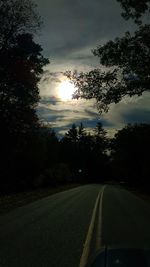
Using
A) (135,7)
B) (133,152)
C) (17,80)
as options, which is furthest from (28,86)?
(133,152)

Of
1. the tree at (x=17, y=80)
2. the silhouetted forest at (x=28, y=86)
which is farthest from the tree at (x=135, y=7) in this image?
the tree at (x=17, y=80)

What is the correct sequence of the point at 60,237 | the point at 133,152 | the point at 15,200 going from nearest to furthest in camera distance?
the point at 60,237, the point at 15,200, the point at 133,152

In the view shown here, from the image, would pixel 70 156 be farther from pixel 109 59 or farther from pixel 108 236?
pixel 108 236

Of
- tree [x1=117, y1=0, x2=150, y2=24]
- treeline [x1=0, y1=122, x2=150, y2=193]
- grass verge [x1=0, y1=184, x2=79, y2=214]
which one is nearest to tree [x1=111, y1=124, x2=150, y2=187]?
treeline [x1=0, y1=122, x2=150, y2=193]

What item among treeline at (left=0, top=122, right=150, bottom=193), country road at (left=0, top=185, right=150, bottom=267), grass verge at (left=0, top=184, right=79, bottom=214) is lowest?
country road at (left=0, top=185, right=150, bottom=267)

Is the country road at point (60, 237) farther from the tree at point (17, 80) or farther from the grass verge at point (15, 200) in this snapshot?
the tree at point (17, 80)

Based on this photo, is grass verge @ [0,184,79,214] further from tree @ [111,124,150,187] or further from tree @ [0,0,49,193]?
tree @ [111,124,150,187]

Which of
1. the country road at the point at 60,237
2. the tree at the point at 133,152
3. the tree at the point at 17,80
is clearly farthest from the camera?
the tree at the point at 133,152

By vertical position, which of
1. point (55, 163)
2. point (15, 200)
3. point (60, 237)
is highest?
point (55, 163)

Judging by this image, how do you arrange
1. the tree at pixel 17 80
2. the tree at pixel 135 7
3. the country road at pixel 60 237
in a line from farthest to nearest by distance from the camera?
the tree at pixel 17 80
the tree at pixel 135 7
the country road at pixel 60 237

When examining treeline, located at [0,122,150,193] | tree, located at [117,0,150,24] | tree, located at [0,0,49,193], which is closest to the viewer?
tree, located at [117,0,150,24]

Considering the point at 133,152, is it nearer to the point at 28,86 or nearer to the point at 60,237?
the point at 28,86

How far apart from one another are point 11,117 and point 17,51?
4839 mm

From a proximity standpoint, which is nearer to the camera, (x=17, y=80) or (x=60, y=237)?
(x=60, y=237)
